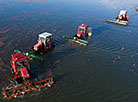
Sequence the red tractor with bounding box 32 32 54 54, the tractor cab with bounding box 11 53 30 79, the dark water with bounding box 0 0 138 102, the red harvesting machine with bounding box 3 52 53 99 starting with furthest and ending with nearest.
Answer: the red tractor with bounding box 32 32 54 54 → the tractor cab with bounding box 11 53 30 79 → the dark water with bounding box 0 0 138 102 → the red harvesting machine with bounding box 3 52 53 99

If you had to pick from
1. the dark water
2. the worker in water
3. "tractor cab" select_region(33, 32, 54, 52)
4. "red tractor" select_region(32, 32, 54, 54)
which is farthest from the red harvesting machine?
the worker in water

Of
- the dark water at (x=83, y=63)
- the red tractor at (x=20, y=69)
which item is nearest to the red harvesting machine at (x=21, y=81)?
the red tractor at (x=20, y=69)

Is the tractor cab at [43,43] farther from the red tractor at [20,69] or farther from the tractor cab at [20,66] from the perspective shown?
the red tractor at [20,69]

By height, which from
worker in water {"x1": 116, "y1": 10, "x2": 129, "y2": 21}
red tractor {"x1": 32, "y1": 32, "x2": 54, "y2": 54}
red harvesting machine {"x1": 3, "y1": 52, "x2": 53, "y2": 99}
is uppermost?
worker in water {"x1": 116, "y1": 10, "x2": 129, "y2": 21}

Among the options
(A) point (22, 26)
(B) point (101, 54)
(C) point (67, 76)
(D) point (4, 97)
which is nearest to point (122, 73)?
(B) point (101, 54)

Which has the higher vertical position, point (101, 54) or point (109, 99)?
point (101, 54)

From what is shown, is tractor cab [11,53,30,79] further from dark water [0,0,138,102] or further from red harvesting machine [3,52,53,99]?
dark water [0,0,138,102]

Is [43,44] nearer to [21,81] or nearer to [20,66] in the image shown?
[20,66]

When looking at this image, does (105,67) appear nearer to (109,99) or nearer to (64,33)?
(109,99)

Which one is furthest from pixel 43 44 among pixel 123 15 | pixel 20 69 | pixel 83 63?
pixel 123 15
